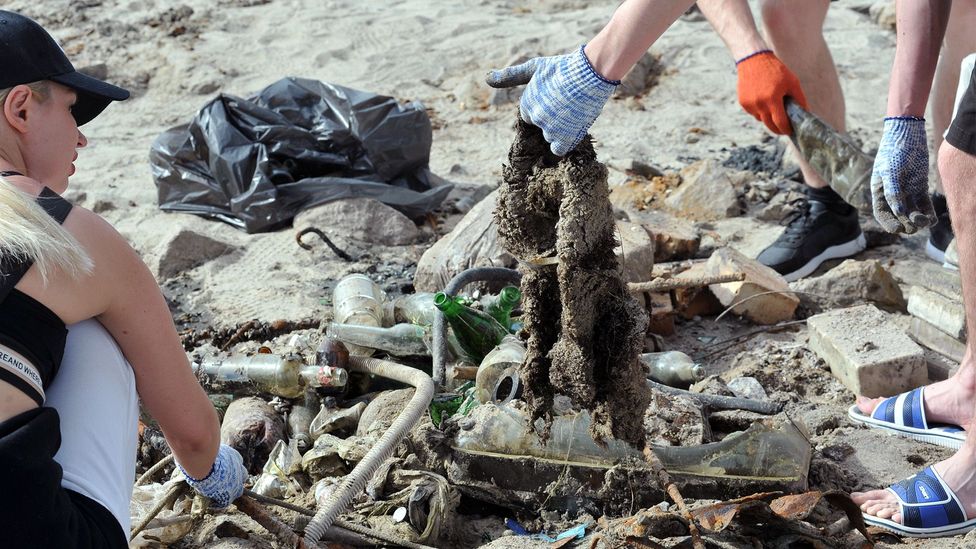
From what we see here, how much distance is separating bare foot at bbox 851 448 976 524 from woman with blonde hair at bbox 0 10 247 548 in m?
1.88

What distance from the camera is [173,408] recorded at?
2.13 metres

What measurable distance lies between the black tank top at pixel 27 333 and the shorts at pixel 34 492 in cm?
8

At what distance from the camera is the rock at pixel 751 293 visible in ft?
12.5

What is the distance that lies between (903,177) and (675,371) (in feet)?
3.19

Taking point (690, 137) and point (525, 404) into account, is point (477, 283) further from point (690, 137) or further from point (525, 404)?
point (690, 137)

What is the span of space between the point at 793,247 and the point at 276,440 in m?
2.65

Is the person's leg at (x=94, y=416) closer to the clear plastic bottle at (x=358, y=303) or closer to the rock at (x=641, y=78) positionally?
the clear plastic bottle at (x=358, y=303)

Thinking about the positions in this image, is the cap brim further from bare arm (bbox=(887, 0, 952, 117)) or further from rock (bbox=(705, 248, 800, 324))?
rock (bbox=(705, 248, 800, 324))

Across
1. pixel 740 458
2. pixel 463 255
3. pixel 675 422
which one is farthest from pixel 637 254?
pixel 740 458

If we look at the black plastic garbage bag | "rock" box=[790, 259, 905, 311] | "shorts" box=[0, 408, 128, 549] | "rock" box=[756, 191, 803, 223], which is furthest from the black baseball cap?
"rock" box=[756, 191, 803, 223]

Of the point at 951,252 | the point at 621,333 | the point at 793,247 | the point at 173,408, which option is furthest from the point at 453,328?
the point at 951,252

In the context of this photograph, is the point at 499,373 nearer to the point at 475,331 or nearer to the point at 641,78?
the point at 475,331

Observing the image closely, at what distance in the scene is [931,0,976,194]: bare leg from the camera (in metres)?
3.84

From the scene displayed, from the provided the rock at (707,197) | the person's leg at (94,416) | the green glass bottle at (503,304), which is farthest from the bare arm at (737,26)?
the person's leg at (94,416)
